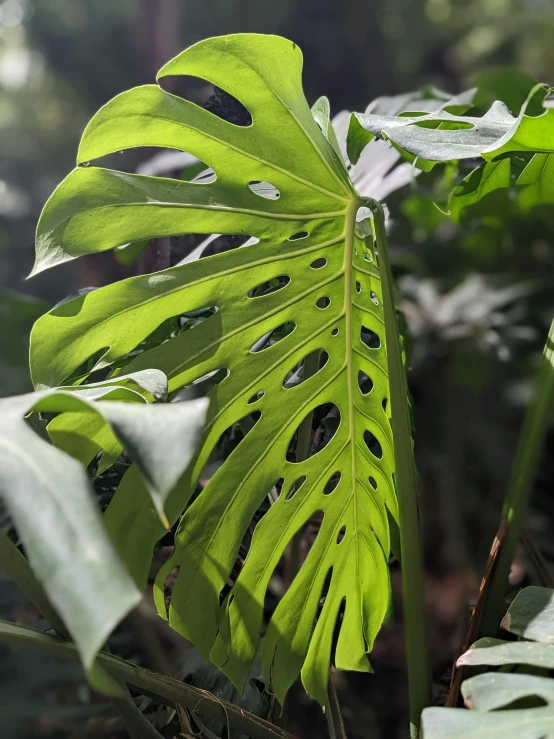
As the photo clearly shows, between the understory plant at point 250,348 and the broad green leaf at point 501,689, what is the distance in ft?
0.55

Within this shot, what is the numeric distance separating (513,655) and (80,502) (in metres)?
0.35

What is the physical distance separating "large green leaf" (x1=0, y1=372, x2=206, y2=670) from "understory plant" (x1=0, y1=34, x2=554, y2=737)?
0.13 meters

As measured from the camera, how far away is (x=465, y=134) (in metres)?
0.49

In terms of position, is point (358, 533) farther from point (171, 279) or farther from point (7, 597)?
point (7, 597)

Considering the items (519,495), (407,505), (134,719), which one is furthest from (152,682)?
(519,495)

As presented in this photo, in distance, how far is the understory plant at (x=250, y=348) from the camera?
518mm

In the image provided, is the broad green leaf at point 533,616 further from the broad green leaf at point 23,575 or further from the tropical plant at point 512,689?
the broad green leaf at point 23,575

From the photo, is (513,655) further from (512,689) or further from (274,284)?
(274,284)

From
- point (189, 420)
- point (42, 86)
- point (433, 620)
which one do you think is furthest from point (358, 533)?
point (42, 86)

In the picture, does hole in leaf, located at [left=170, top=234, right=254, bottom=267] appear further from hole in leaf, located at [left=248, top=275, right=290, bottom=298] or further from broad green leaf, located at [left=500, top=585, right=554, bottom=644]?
broad green leaf, located at [left=500, top=585, right=554, bottom=644]

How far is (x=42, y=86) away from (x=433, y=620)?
14.6ft

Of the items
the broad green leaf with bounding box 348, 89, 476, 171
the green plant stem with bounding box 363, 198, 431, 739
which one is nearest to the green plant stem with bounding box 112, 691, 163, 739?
the green plant stem with bounding box 363, 198, 431, 739

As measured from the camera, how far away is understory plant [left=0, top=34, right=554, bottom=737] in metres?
0.52

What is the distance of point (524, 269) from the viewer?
1983mm
